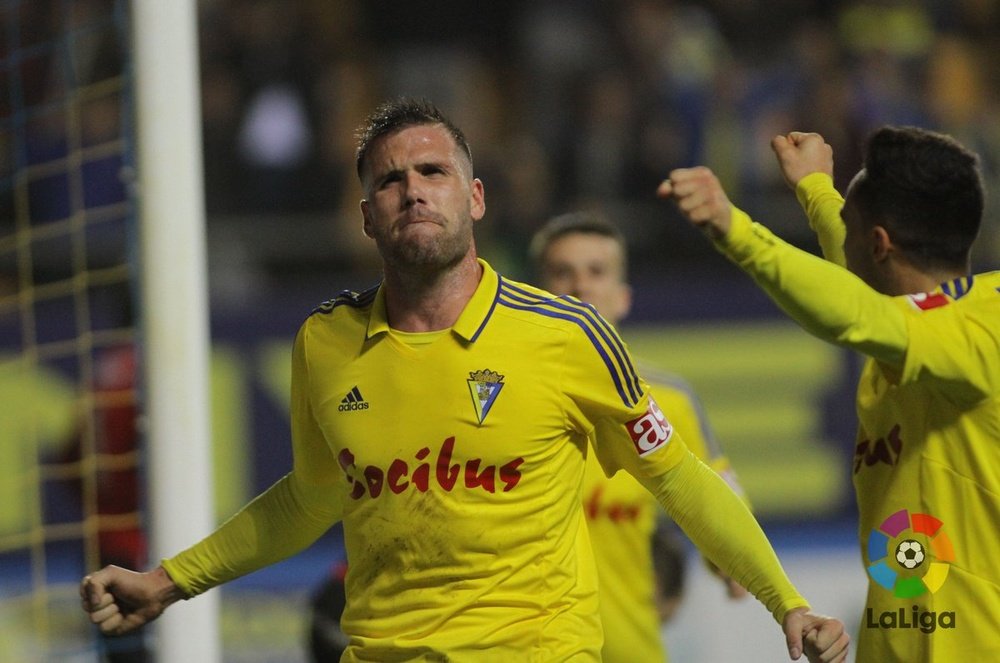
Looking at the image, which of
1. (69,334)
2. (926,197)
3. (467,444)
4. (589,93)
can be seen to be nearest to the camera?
(926,197)

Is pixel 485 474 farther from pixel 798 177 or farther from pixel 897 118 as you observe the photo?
pixel 897 118

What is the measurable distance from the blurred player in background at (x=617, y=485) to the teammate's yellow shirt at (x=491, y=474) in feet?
4.31

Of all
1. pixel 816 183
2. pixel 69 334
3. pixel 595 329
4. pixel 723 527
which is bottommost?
pixel 723 527

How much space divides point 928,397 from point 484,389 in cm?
101

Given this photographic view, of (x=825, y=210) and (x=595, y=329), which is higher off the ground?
(x=825, y=210)

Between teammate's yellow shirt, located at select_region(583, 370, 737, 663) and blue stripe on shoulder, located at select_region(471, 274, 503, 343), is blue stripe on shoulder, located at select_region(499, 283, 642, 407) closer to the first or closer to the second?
blue stripe on shoulder, located at select_region(471, 274, 503, 343)

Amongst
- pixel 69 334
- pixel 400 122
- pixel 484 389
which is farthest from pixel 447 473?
pixel 69 334

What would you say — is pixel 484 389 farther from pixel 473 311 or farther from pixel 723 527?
pixel 723 527

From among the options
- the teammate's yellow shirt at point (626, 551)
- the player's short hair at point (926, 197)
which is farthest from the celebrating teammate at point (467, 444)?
the teammate's yellow shirt at point (626, 551)

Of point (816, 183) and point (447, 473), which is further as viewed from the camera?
point (816, 183)

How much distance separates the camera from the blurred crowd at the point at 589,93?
417 inches

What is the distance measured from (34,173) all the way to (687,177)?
669 cm

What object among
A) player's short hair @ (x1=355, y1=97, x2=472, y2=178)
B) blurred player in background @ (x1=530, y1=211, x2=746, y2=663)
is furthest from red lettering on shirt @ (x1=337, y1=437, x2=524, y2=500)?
blurred player in background @ (x1=530, y1=211, x2=746, y2=663)

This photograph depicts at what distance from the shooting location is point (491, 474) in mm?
3646
